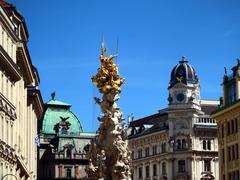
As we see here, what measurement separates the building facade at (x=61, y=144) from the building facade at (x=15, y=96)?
5452 centimetres

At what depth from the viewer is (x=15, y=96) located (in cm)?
7400

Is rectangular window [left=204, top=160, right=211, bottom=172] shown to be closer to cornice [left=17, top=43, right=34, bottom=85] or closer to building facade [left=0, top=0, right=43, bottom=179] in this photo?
building facade [left=0, top=0, right=43, bottom=179]

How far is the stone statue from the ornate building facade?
73.1m

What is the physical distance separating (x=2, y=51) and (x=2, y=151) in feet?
25.0

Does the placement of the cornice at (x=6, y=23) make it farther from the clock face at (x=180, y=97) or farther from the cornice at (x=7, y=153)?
the clock face at (x=180, y=97)

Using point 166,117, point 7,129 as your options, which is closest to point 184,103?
point 166,117

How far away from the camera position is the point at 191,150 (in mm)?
134500

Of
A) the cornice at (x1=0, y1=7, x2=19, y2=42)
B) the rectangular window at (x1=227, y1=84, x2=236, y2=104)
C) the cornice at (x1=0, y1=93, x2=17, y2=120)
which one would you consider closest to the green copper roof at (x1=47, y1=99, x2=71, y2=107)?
the rectangular window at (x1=227, y1=84, x2=236, y2=104)

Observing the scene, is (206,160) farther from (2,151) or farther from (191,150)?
(2,151)

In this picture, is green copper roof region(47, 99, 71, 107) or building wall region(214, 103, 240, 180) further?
green copper roof region(47, 99, 71, 107)

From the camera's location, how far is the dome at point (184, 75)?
140 m

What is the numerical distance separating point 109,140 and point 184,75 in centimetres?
7965

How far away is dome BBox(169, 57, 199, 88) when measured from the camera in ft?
460

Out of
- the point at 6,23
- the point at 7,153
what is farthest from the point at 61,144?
the point at 6,23
